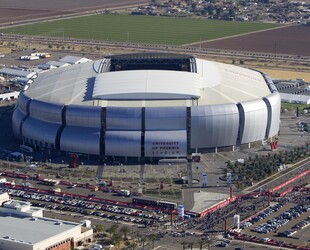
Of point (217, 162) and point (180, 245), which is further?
point (217, 162)

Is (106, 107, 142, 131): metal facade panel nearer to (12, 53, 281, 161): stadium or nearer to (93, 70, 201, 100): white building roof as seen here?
(12, 53, 281, 161): stadium

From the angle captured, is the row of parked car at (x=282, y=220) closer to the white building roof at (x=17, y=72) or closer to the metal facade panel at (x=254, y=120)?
the metal facade panel at (x=254, y=120)

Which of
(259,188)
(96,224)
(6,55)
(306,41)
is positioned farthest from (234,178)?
(306,41)

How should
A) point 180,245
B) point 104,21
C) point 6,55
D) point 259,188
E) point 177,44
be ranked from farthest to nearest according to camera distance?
point 104,21
point 177,44
point 6,55
point 259,188
point 180,245

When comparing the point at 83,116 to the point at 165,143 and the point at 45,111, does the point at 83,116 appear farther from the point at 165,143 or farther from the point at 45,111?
the point at 165,143

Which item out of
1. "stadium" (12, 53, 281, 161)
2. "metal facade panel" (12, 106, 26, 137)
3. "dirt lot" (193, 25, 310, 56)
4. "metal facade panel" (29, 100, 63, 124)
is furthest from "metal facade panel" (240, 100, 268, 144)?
"dirt lot" (193, 25, 310, 56)

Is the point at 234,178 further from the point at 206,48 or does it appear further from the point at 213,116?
the point at 206,48
